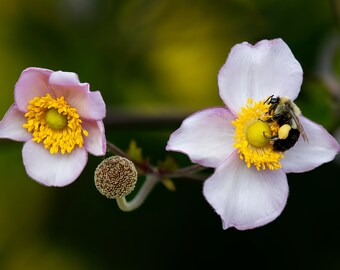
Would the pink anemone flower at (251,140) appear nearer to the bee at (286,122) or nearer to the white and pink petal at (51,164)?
the bee at (286,122)

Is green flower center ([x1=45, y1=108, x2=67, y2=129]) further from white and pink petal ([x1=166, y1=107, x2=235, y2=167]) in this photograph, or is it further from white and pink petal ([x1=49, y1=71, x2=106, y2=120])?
white and pink petal ([x1=166, y1=107, x2=235, y2=167])

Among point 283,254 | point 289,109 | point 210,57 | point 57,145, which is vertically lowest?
point 283,254

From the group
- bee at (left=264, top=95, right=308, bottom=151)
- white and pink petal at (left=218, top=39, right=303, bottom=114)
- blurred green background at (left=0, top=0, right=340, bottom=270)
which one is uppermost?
white and pink petal at (left=218, top=39, right=303, bottom=114)

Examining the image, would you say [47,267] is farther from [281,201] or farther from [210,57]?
[281,201]

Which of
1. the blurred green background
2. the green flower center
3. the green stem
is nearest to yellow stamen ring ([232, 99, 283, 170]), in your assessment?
the green stem

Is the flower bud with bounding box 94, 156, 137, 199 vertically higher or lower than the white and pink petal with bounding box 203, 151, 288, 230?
higher

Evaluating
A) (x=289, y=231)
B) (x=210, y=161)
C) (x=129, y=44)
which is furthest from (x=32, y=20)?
(x=210, y=161)
